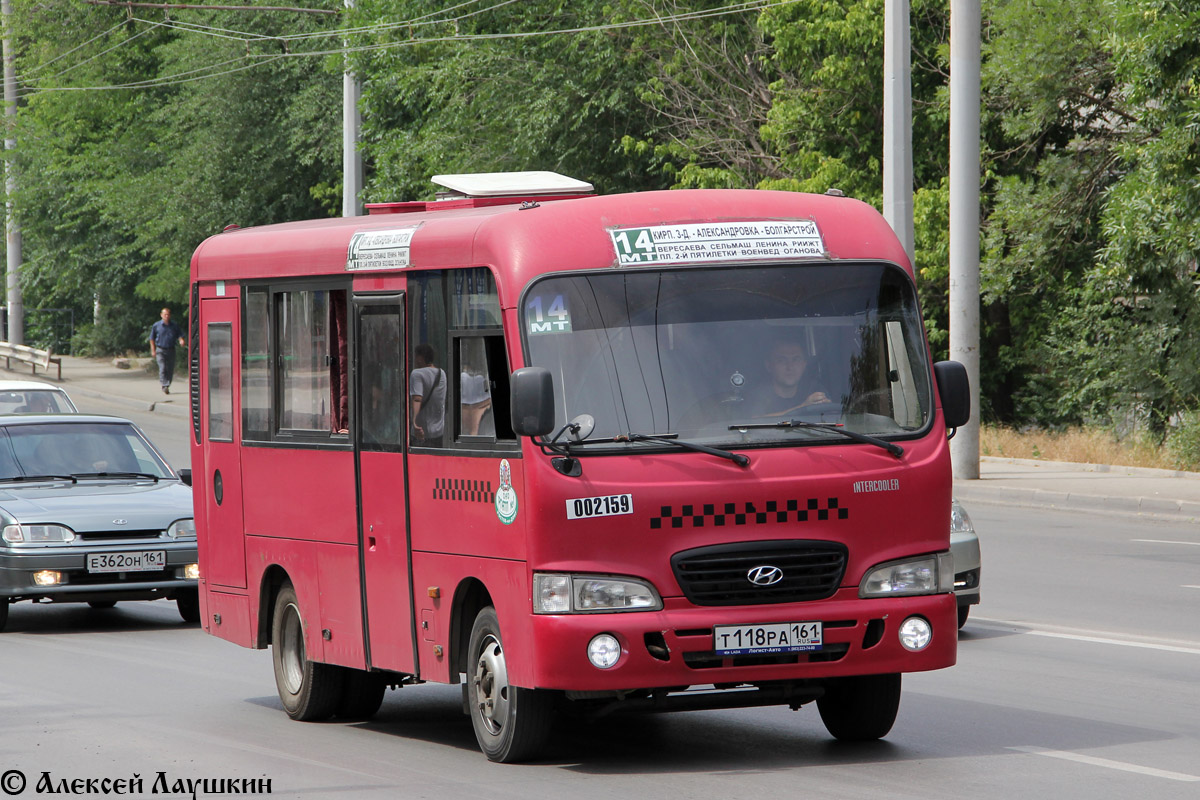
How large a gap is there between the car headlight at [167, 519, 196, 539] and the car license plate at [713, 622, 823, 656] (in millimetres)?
7067

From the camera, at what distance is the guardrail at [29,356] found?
47881mm

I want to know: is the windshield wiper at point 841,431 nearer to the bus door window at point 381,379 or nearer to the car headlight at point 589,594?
the car headlight at point 589,594

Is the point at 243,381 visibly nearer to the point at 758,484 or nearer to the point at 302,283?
the point at 302,283

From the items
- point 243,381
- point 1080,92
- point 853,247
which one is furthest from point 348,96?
point 853,247

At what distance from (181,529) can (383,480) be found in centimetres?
540

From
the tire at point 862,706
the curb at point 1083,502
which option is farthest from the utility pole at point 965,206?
the tire at point 862,706

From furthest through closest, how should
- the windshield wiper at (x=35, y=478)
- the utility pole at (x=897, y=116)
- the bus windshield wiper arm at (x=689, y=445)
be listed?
the utility pole at (x=897, y=116) < the windshield wiper at (x=35, y=478) < the bus windshield wiper arm at (x=689, y=445)

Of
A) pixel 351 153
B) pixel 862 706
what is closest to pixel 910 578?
pixel 862 706

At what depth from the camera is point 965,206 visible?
957 inches

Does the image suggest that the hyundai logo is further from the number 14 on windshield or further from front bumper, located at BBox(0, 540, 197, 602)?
front bumper, located at BBox(0, 540, 197, 602)

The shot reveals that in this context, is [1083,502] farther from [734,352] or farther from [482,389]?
[482,389]

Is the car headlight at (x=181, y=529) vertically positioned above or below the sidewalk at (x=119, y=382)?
above

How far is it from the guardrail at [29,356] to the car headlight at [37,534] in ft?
112

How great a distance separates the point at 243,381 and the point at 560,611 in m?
3.45
